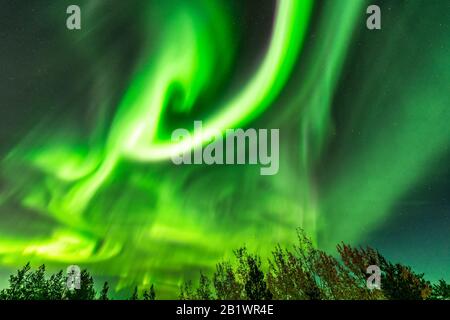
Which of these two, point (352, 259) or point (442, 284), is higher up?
point (352, 259)

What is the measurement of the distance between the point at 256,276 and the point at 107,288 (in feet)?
179

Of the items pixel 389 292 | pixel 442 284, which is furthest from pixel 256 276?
pixel 442 284

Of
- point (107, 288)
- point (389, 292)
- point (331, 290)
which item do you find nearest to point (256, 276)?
point (389, 292)

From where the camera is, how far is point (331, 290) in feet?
168
